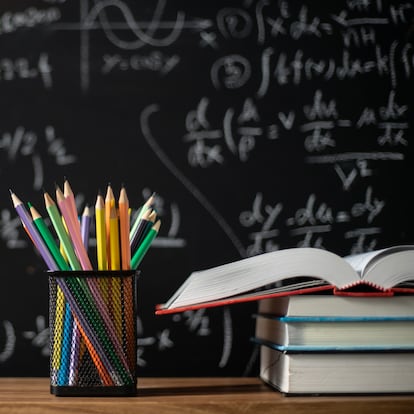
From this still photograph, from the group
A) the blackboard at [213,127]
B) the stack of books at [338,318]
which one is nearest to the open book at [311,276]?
the stack of books at [338,318]

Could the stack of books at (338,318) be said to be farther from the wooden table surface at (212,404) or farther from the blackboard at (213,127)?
the blackboard at (213,127)

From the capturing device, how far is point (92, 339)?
107cm

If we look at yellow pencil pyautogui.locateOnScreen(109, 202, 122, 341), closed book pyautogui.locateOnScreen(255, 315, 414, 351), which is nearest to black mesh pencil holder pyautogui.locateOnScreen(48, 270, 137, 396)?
yellow pencil pyautogui.locateOnScreen(109, 202, 122, 341)

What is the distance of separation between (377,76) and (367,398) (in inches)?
28.6

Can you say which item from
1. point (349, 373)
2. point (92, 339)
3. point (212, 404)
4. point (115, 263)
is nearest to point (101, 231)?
point (115, 263)

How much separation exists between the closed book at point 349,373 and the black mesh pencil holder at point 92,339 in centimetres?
25

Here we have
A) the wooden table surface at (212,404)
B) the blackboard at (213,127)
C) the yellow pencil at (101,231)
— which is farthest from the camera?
the blackboard at (213,127)

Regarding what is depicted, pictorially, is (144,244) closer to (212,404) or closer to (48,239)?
(48,239)

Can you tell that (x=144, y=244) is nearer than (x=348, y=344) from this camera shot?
No

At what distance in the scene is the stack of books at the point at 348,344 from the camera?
1.04m

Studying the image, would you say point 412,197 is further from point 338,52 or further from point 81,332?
point 81,332

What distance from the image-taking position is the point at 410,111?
1.49 m

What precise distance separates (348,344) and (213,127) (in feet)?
1.91

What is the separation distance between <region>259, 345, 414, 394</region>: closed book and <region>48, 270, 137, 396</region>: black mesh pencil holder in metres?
0.25
